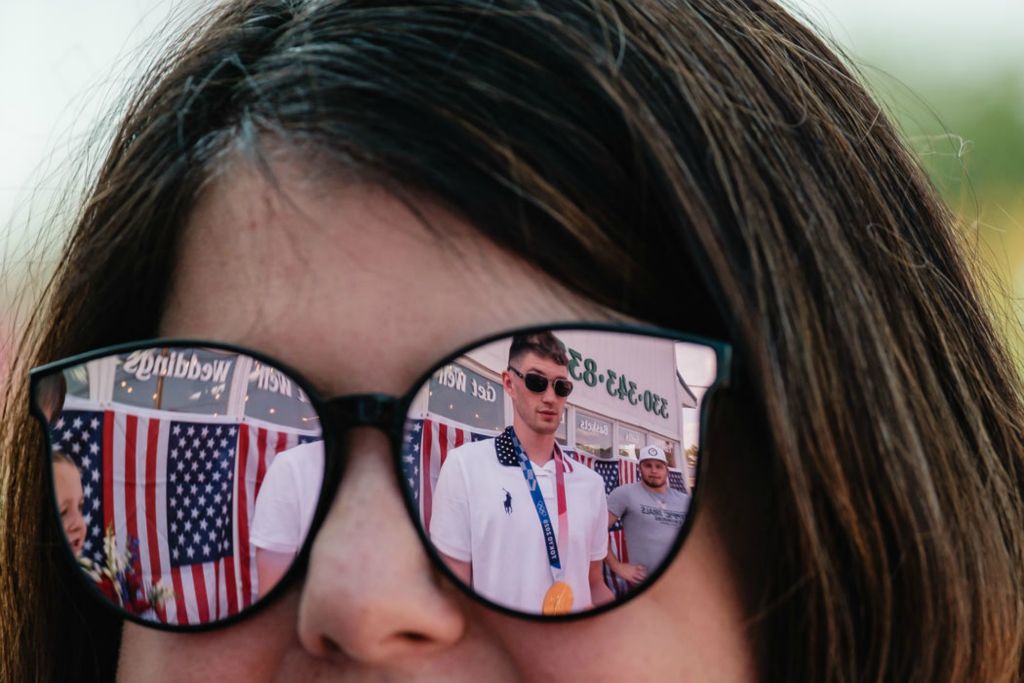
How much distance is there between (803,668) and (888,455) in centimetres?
27

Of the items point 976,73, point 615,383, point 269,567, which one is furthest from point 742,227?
point 976,73

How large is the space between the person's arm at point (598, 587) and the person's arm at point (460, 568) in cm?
13

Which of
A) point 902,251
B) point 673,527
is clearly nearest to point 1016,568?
point 902,251

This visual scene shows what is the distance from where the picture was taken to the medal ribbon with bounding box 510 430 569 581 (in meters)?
1.13

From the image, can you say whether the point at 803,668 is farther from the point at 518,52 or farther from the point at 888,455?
the point at 518,52

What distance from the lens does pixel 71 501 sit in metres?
1.35

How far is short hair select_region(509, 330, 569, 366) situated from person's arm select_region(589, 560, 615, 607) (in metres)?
0.22

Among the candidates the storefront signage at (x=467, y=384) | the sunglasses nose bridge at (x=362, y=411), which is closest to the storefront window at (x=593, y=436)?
the storefront signage at (x=467, y=384)

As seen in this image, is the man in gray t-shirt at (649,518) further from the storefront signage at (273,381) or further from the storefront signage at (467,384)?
the storefront signage at (273,381)

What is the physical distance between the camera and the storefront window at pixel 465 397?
114 cm

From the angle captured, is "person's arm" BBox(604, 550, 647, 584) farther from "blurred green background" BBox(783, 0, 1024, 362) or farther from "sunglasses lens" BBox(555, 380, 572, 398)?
"blurred green background" BBox(783, 0, 1024, 362)

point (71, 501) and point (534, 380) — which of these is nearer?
point (534, 380)

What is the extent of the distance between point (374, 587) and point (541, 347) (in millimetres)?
314

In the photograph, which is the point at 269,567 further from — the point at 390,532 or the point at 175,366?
the point at 175,366
